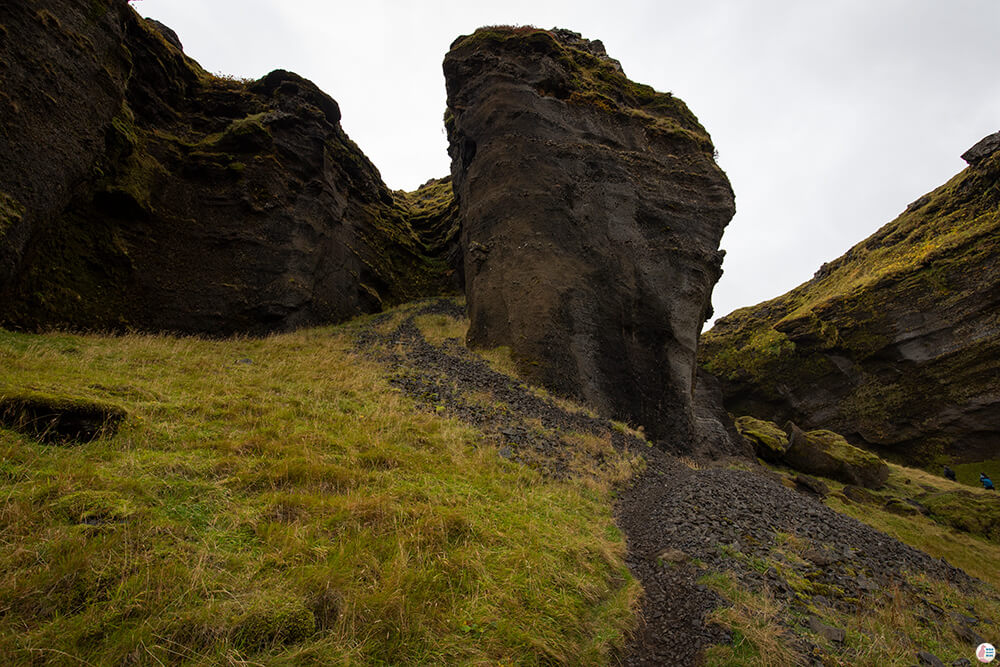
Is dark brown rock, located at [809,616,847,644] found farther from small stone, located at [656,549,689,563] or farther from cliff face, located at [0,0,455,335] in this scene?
cliff face, located at [0,0,455,335]

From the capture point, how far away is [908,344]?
86.1 feet

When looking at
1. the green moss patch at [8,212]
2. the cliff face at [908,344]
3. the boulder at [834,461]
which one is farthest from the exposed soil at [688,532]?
the cliff face at [908,344]

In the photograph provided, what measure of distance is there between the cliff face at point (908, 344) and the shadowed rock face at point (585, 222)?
15.3 meters

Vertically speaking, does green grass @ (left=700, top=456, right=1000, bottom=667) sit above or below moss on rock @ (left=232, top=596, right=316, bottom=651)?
below

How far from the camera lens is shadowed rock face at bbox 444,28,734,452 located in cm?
1734

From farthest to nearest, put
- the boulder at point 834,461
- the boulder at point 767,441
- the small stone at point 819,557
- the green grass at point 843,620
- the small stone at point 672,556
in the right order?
the boulder at point 767,441 < the boulder at point 834,461 < the small stone at point 819,557 < the small stone at point 672,556 < the green grass at point 843,620

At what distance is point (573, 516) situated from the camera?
6512mm

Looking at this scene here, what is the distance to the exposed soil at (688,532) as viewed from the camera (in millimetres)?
4652

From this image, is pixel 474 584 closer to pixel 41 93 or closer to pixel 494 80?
pixel 41 93

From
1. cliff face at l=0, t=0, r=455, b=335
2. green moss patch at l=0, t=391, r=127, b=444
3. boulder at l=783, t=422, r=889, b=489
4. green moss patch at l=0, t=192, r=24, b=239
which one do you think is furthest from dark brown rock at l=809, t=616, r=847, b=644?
boulder at l=783, t=422, r=889, b=489

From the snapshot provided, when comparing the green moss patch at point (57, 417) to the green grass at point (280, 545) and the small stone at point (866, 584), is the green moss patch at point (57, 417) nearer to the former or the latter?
the green grass at point (280, 545)

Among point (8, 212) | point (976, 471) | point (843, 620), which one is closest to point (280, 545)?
point (843, 620)

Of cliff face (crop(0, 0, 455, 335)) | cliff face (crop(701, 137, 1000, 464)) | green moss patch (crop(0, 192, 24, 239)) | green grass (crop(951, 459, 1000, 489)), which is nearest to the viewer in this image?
green moss patch (crop(0, 192, 24, 239))

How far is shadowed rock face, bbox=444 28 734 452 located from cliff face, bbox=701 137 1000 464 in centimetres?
1532
